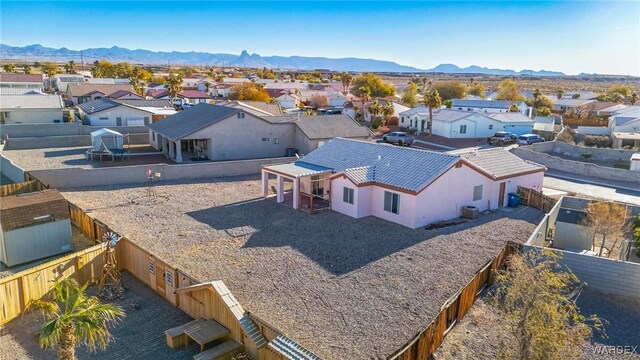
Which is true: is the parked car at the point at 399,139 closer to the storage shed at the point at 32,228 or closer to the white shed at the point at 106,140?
the white shed at the point at 106,140

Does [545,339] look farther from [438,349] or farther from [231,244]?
[231,244]

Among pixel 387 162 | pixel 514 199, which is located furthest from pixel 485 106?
pixel 387 162

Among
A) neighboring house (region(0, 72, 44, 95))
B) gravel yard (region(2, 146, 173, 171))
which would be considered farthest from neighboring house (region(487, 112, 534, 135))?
neighboring house (region(0, 72, 44, 95))

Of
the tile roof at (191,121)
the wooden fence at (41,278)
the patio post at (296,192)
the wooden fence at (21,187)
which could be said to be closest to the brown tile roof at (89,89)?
the tile roof at (191,121)

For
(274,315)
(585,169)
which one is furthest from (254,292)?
(585,169)

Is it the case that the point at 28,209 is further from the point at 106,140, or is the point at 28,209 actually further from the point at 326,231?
the point at 106,140
